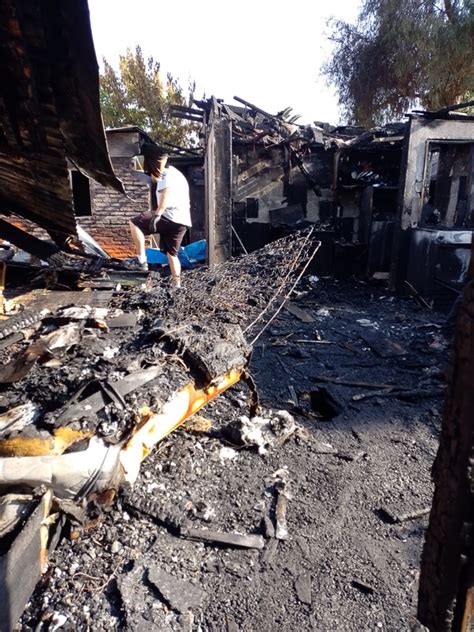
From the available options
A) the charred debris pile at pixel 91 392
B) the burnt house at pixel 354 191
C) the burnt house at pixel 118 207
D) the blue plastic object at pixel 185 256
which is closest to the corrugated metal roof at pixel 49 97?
the charred debris pile at pixel 91 392

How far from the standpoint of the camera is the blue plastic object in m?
10.8

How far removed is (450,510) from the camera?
950 mm

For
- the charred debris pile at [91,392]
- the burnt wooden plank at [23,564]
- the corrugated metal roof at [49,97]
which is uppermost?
the corrugated metal roof at [49,97]

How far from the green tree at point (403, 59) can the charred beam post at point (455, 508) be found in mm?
17742

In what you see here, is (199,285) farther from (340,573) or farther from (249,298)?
(340,573)

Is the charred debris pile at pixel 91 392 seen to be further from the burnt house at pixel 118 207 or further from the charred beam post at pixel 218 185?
the burnt house at pixel 118 207

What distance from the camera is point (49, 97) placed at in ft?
5.77

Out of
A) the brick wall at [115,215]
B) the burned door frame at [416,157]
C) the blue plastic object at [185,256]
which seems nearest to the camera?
the burned door frame at [416,157]

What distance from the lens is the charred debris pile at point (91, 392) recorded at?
7.70 feet

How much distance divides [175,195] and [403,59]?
545 inches

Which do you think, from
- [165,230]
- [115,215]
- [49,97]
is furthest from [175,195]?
[115,215]

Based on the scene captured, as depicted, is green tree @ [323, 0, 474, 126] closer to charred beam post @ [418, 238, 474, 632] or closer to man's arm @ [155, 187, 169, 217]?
man's arm @ [155, 187, 169, 217]

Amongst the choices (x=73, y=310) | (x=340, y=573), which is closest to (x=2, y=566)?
(x=340, y=573)

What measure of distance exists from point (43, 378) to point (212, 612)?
69.5 inches
